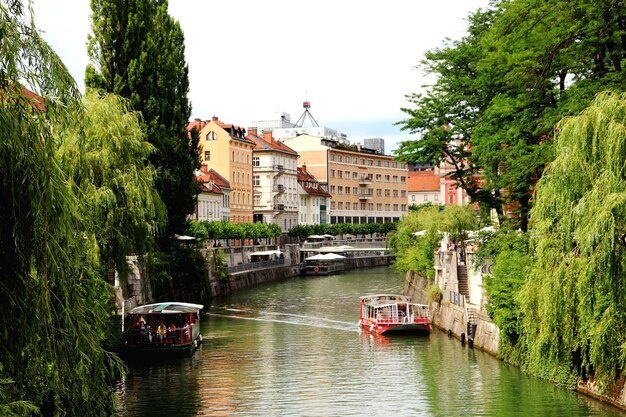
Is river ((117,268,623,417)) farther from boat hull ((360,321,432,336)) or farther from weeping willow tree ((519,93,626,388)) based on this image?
weeping willow tree ((519,93,626,388))

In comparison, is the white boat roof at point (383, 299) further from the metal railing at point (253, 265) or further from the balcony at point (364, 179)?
the balcony at point (364, 179)

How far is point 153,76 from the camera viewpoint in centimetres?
4375

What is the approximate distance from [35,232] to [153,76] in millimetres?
34581

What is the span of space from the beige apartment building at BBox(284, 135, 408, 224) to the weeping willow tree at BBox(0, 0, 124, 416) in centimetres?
11328

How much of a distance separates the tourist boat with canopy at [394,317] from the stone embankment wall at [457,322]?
68 centimetres

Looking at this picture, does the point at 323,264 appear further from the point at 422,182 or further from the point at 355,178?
the point at 422,182

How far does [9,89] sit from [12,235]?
5.18 feet

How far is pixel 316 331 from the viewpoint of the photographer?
41.4 metres

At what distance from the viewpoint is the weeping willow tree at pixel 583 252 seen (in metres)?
20.4

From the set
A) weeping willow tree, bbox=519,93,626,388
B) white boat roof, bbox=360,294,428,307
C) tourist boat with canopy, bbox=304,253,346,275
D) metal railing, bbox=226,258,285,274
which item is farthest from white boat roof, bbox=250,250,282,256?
weeping willow tree, bbox=519,93,626,388

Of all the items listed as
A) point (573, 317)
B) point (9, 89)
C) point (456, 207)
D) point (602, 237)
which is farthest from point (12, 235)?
point (456, 207)

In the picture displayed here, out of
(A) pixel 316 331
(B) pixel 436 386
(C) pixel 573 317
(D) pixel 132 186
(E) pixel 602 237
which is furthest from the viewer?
(A) pixel 316 331

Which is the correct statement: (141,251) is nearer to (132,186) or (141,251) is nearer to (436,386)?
(132,186)

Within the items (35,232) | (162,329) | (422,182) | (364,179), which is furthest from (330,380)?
(422,182)
